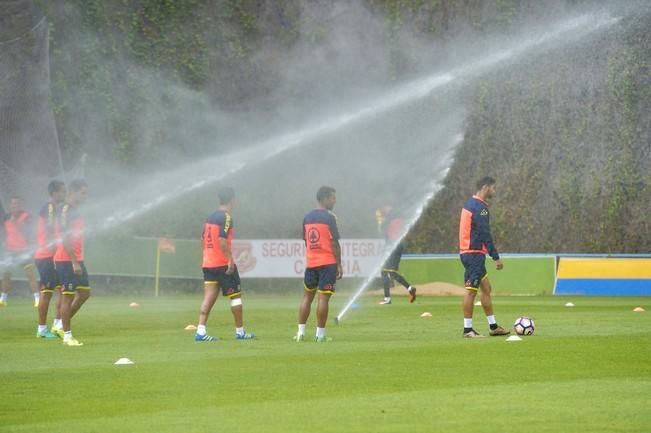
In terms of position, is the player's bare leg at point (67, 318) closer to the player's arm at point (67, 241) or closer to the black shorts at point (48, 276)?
the player's arm at point (67, 241)

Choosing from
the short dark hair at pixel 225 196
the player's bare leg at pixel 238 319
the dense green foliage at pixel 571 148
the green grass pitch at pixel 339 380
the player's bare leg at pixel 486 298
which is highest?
the dense green foliage at pixel 571 148

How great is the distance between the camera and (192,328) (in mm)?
21547

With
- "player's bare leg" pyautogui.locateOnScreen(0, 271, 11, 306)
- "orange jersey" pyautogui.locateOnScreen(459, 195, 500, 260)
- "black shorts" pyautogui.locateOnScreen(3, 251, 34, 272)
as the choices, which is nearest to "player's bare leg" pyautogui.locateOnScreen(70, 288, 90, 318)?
"orange jersey" pyautogui.locateOnScreen(459, 195, 500, 260)

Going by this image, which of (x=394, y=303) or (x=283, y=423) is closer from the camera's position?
(x=283, y=423)

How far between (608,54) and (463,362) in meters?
24.8

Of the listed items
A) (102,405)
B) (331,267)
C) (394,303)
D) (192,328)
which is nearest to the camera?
(102,405)

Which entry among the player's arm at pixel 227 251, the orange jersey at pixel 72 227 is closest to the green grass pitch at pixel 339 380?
the player's arm at pixel 227 251

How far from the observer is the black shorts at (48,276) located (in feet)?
67.1

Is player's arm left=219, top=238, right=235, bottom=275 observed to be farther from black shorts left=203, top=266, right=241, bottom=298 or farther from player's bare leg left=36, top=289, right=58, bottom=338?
player's bare leg left=36, top=289, right=58, bottom=338

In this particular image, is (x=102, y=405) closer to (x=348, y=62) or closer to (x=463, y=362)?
(x=463, y=362)

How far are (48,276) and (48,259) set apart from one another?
332 millimetres

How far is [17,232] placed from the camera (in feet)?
91.2

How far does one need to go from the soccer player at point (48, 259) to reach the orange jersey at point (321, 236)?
3.96 meters

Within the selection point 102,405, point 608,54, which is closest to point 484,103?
point 608,54
